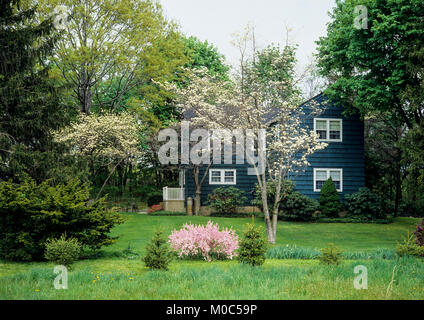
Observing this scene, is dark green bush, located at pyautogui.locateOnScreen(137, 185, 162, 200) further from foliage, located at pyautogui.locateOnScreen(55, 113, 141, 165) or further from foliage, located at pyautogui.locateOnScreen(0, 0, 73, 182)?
foliage, located at pyautogui.locateOnScreen(0, 0, 73, 182)

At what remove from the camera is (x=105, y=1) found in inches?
922

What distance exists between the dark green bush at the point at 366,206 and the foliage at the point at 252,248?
15.7 meters

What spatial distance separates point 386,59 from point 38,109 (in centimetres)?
1592

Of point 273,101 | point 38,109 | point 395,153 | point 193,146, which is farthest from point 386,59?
point 38,109

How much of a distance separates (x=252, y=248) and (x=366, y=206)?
53.4ft

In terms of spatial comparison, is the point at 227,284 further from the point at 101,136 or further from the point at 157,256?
the point at 101,136

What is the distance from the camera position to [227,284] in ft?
22.2

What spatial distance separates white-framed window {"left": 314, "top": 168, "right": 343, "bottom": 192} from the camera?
24.1 metres

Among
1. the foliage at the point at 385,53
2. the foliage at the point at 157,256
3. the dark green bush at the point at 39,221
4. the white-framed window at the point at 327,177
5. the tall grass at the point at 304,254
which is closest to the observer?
the foliage at the point at 157,256

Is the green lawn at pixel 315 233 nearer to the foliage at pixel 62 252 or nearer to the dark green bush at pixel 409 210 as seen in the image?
the foliage at pixel 62 252

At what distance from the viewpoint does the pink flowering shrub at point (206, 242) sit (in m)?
9.90

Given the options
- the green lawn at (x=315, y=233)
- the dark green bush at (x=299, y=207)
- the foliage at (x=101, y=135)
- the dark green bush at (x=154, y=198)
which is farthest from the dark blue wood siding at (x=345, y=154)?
the dark green bush at (x=154, y=198)

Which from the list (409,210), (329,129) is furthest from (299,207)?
(409,210)

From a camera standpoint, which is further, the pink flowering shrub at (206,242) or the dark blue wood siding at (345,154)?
the dark blue wood siding at (345,154)
